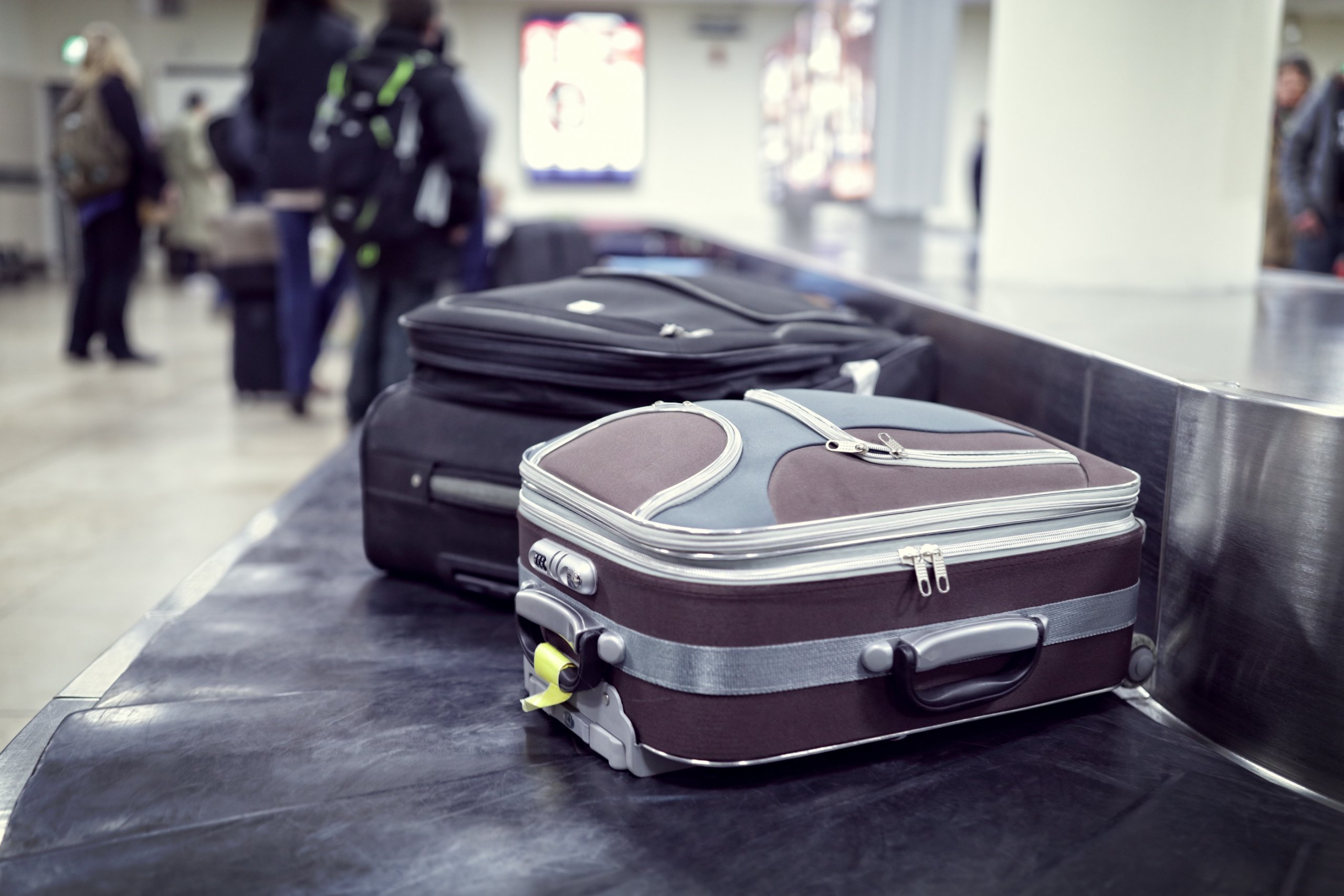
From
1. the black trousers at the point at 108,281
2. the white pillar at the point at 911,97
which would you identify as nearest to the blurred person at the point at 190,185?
the black trousers at the point at 108,281

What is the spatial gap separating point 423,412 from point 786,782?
649 millimetres

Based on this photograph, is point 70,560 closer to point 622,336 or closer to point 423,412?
point 423,412

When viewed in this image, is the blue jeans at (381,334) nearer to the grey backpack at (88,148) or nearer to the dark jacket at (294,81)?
the dark jacket at (294,81)

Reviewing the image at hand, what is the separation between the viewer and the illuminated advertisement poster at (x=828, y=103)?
4.48m

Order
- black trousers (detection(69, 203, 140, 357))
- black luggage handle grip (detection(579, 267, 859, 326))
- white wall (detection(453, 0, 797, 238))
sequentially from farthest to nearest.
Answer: white wall (detection(453, 0, 797, 238)) < black trousers (detection(69, 203, 140, 357)) < black luggage handle grip (detection(579, 267, 859, 326))

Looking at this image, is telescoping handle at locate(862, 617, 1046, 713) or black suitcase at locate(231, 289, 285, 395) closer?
telescoping handle at locate(862, 617, 1046, 713)

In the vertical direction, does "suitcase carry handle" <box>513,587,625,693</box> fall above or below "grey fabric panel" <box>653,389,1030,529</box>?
below

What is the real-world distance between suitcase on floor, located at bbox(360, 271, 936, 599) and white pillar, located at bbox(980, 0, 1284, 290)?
814 mm

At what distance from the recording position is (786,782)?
0.85 meters

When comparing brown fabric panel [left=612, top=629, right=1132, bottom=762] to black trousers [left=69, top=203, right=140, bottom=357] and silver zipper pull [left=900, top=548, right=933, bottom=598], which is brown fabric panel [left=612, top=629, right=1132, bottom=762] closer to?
silver zipper pull [left=900, top=548, right=933, bottom=598]

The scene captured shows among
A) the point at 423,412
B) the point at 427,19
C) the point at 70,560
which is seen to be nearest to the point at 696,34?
the point at 427,19

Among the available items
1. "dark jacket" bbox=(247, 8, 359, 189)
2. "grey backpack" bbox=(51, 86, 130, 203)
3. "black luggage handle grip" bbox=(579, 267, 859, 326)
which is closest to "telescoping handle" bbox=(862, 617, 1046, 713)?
"black luggage handle grip" bbox=(579, 267, 859, 326)

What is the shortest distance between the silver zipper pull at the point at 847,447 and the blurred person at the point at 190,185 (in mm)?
10994

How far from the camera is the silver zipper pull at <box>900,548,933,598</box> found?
0.83 meters
